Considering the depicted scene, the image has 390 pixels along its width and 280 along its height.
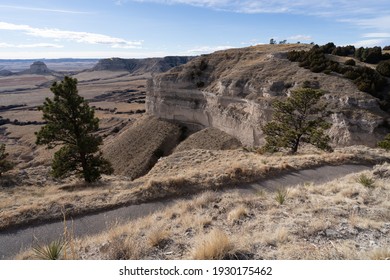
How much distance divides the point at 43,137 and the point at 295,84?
3092 centimetres

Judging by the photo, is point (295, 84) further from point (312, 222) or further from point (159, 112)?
point (312, 222)

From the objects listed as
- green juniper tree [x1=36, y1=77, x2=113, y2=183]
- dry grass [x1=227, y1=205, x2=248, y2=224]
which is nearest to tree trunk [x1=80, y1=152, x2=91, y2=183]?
green juniper tree [x1=36, y1=77, x2=113, y2=183]

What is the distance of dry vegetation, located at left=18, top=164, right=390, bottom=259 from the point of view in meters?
6.25

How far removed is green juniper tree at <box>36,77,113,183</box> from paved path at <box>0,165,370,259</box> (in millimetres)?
11732

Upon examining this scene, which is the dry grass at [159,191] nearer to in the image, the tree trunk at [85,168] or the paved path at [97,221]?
the paved path at [97,221]

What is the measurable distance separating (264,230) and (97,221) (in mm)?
6789

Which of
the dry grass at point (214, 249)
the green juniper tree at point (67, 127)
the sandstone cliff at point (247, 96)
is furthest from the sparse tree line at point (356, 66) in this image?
the dry grass at point (214, 249)

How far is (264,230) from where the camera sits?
307 inches

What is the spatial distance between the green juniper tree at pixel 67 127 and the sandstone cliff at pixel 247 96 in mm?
23433

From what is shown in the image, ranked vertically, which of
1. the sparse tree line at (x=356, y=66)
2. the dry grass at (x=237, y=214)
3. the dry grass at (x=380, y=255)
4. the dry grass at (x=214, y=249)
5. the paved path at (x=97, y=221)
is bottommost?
the paved path at (x=97, y=221)

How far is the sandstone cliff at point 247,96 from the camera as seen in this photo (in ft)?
94.8

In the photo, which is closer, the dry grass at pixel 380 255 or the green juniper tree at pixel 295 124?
the dry grass at pixel 380 255

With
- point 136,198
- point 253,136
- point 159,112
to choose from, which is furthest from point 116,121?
point 136,198

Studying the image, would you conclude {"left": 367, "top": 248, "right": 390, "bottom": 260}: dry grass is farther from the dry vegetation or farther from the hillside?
the hillside
